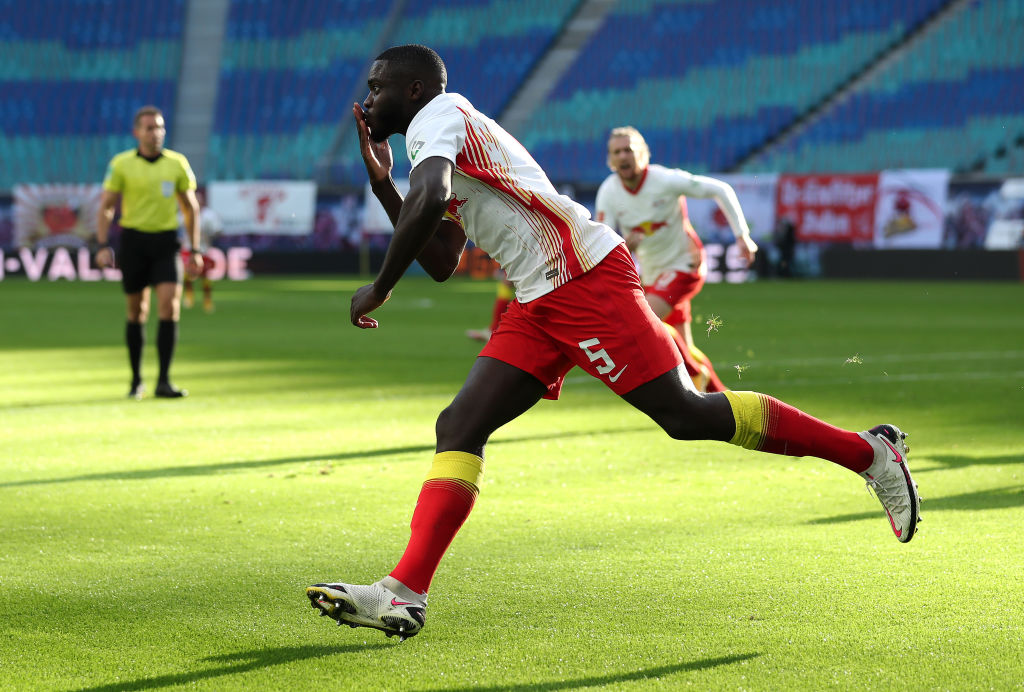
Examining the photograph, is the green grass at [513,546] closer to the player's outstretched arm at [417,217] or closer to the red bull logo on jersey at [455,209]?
the player's outstretched arm at [417,217]

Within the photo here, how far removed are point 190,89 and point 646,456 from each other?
127ft

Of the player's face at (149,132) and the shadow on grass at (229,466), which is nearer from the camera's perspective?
the shadow on grass at (229,466)

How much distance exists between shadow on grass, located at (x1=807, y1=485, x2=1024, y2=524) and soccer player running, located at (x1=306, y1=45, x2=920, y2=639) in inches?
52.6

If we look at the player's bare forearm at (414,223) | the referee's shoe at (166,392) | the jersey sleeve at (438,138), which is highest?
the jersey sleeve at (438,138)

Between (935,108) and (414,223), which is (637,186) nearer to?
(414,223)

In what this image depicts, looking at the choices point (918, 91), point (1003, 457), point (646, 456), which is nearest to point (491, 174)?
point (646, 456)

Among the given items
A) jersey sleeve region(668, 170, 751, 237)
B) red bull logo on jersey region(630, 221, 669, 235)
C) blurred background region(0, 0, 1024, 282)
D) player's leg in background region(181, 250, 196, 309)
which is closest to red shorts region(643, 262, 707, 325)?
red bull logo on jersey region(630, 221, 669, 235)

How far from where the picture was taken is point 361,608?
3.55m

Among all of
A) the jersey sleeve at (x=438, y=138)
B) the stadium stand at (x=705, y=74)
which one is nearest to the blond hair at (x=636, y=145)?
the jersey sleeve at (x=438, y=138)

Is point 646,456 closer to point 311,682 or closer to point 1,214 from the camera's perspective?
point 311,682

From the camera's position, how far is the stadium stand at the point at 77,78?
41312 millimetres

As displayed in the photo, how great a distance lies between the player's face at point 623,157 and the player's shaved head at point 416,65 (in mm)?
4811

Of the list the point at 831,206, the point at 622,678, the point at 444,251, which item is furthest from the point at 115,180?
the point at 831,206

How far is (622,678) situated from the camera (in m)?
3.38
